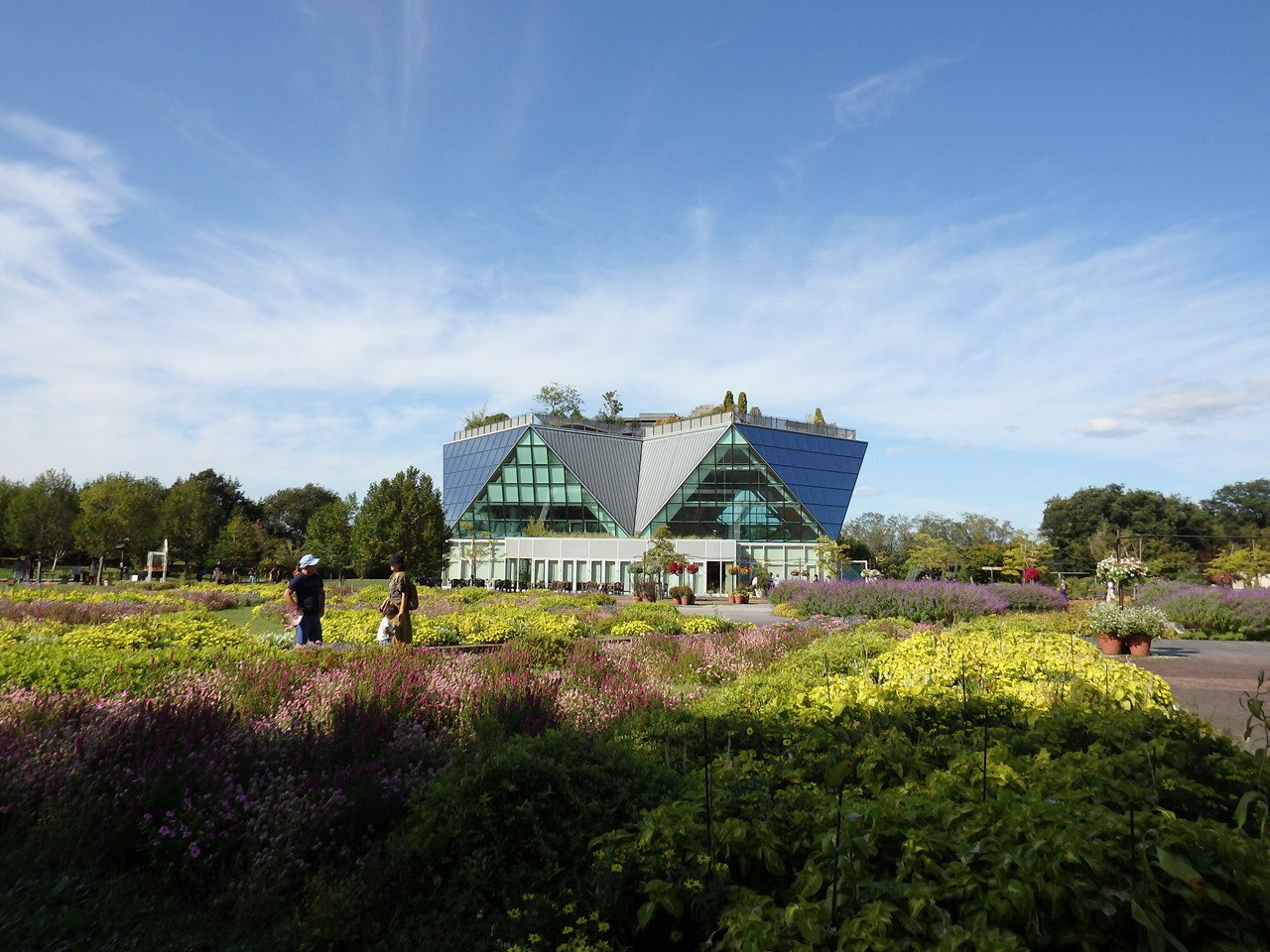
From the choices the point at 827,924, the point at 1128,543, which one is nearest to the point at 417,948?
the point at 827,924

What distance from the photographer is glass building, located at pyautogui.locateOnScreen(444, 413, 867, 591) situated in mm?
54500

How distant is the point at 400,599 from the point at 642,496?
170 feet

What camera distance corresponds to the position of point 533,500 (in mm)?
61656

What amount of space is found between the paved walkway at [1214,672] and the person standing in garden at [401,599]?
9239 mm

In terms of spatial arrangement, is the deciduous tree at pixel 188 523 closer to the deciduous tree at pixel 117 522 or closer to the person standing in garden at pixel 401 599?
the deciduous tree at pixel 117 522

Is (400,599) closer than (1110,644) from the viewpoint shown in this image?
Yes

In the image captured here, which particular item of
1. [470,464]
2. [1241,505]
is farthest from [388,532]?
[1241,505]

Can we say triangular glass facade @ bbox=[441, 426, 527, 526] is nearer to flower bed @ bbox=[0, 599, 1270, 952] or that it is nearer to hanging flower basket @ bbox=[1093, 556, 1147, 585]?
hanging flower basket @ bbox=[1093, 556, 1147, 585]

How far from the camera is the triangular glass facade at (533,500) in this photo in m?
60.7

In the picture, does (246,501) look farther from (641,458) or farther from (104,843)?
(104,843)

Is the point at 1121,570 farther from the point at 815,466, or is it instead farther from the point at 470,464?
the point at 470,464

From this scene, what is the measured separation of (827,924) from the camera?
2.75 meters

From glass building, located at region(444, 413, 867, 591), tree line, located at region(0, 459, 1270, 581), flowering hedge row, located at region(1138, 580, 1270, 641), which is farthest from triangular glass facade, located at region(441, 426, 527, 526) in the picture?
flowering hedge row, located at region(1138, 580, 1270, 641)

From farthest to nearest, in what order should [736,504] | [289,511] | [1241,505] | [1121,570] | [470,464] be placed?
[1241,505] → [289,511] → [470,464] → [736,504] → [1121,570]
